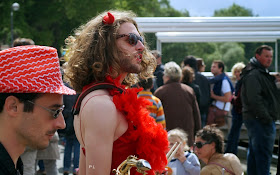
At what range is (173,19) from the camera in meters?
9.10

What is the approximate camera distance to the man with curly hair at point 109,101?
2174 mm

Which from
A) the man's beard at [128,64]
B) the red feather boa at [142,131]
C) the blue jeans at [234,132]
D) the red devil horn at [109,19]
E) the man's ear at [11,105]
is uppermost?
the red devil horn at [109,19]

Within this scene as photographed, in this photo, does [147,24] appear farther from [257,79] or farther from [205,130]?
[205,130]

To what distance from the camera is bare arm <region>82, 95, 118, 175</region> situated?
2.15 meters

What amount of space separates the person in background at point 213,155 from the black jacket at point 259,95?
1247 mm

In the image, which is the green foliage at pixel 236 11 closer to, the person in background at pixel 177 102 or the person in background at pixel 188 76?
the person in background at pixel 188 76

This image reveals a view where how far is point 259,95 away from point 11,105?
4.67 metres

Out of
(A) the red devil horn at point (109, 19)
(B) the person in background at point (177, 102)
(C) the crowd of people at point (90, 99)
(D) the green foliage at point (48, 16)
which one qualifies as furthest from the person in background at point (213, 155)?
(D) the green foliage at point (48, 16)

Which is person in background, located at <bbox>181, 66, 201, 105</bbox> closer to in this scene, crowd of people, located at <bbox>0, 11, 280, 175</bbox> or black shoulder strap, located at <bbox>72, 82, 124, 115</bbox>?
crowd of people, located at <bbox>0, 11, 280, 175</bbox>

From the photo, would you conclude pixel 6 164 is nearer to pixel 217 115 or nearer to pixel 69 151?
pixel 69 151

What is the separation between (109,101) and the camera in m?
2.24

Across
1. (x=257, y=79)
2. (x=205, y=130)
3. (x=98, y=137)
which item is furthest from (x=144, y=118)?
(x=257, y=79)

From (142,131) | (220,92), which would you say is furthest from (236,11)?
(142,131)

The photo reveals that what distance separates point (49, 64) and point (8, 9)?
22.8m
